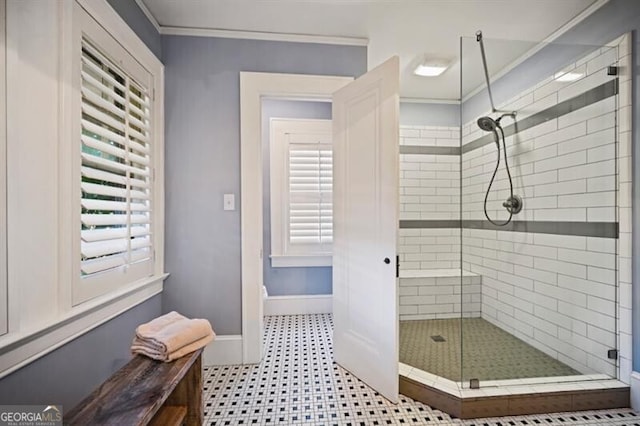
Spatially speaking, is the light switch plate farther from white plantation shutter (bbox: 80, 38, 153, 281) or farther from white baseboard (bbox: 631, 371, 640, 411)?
white baseboard (bbox: 631, 371, 640, 411)

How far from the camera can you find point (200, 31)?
85.0 inches

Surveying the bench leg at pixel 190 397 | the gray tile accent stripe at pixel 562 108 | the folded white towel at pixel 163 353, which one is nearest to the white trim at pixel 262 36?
the gray tile accent stripe at pixel 562 108

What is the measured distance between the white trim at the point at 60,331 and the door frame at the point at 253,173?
0.72m

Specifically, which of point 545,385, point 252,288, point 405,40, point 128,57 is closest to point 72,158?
point 128,57

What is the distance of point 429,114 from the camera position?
346cm

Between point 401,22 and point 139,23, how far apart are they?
1726mm

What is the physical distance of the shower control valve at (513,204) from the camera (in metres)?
2.35

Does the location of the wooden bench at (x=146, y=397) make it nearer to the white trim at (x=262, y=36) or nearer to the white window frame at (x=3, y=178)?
the white window frame at (x=3, y=178)

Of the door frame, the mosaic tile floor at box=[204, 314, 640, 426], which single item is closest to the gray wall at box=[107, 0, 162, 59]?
the door frame

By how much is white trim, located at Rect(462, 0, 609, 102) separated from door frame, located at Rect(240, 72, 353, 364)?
4.34ft

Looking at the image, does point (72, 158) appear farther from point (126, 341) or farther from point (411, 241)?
point (411, 241)

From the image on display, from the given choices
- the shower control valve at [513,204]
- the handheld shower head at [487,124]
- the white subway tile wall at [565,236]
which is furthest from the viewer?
the handheld shower head at [487,124]

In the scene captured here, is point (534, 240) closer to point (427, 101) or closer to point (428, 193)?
point (428, 193)

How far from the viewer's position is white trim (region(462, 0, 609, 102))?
1900mm
